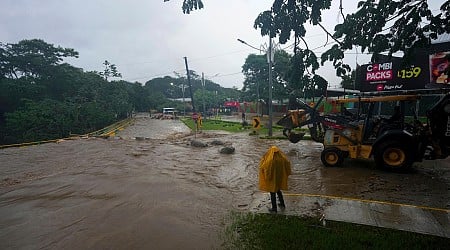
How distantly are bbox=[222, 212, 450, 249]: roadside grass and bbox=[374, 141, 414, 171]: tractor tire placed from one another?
5.16 m

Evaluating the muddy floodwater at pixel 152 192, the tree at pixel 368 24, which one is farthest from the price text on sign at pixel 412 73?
the tree at pixel 368 24

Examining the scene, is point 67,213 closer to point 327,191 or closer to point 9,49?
point 327,191

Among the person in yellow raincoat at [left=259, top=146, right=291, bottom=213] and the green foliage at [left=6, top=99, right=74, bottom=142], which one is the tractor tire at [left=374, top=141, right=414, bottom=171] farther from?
the green foliage at [left=6, top=99, right=74, bottom=142]

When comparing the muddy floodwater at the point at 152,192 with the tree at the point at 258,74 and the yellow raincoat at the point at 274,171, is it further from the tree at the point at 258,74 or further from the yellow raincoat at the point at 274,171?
the tree at the point at 258,74

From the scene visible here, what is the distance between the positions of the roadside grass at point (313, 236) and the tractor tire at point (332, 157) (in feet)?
18.1

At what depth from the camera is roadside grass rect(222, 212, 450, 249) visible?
4477 mm

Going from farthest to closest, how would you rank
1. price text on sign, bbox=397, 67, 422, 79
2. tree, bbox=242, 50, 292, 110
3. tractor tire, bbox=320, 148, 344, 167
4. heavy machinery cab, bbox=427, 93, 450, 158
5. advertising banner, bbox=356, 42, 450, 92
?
tree, bbox=242, 50, 292, 110, price text on sign, bbox=397, 67, 422, 79, advertising banner, bbox=356, 42, 450, 92, tractor tire, bbox=320, 148, 344, 167, heavy machinery cab, bbox=427, 93, 450, 158

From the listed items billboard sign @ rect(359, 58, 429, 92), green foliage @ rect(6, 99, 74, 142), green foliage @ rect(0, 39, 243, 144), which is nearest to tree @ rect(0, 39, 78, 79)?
green foliage @ rect(0, 39, 243, 144)

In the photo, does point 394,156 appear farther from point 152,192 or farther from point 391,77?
point 391,77

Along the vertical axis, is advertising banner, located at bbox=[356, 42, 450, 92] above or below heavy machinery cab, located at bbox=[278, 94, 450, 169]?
above

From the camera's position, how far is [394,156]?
9570mm

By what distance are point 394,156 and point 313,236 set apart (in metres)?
6.26

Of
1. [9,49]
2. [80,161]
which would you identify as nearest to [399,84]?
[80,161]

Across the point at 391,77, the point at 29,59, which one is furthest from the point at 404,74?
the point at 29,59
